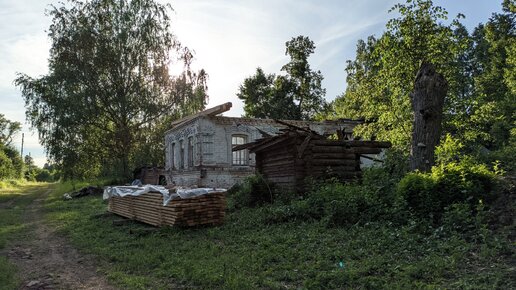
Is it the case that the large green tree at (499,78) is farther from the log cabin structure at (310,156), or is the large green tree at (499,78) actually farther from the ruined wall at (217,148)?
the ruined wall at (217,148)

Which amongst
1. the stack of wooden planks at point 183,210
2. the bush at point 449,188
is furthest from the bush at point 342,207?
the stack of wooden planks at point 183,210

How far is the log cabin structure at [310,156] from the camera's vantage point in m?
13.2

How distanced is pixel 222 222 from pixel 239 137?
11.3m

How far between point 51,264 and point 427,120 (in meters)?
9.78

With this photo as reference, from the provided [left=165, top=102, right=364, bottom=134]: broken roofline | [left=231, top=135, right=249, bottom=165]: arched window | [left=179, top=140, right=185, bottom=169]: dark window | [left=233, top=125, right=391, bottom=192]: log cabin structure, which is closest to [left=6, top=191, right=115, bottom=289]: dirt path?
[left=233, top=125, right=391, bottom=192]: log cabin structure

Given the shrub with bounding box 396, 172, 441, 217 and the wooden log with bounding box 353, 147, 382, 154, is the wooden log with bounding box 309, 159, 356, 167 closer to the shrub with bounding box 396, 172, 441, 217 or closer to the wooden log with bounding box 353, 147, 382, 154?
the wooden log with bounding box 353, 147, 382, 154

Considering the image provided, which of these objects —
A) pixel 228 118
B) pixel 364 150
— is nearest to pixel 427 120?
pixel 364 150

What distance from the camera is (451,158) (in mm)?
9805

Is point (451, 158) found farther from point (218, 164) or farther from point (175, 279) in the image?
point (218, 164)

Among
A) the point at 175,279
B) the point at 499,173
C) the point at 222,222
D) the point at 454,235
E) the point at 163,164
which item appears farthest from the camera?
the point at 163,164

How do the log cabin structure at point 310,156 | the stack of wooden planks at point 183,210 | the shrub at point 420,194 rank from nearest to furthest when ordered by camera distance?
the shrub at point 420,194
the stack of wooden planks at point 183,210
the log cabin structure at point 310,156

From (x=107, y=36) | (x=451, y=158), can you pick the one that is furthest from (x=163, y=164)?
(x=451, y=158)

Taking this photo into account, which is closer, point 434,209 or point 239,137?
point 434,209

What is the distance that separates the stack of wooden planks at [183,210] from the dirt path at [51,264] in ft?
7.65
